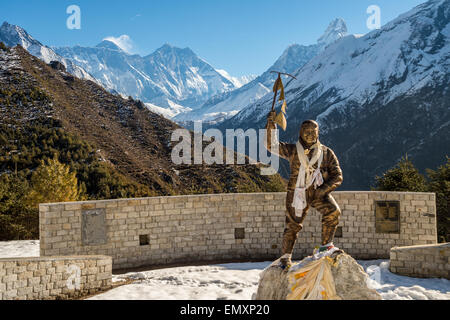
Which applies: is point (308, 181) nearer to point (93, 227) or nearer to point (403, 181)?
point (93, 227)

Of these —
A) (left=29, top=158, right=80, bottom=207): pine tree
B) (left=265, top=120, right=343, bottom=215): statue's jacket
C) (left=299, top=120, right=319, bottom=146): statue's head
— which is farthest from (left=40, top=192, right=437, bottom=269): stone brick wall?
(left=29, top=158, right=80, bottom=207): pine tree

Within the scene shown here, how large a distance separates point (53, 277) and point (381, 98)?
120868 millimetres

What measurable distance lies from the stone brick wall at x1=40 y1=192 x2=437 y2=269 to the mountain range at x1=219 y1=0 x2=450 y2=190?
238ft

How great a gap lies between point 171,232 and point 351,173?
82.3 m

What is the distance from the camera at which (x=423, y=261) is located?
7637 millimetres

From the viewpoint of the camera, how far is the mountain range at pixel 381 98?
8550cm

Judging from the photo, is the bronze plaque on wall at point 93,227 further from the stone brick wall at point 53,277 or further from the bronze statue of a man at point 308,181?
the bronze statue of a man at point 308,181

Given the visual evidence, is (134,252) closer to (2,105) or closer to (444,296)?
(444,296)

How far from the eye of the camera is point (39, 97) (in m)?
41.7

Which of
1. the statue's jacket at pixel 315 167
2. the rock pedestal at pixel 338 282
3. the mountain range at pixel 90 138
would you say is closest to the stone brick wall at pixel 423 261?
the rock pedestal at pixel 338 282

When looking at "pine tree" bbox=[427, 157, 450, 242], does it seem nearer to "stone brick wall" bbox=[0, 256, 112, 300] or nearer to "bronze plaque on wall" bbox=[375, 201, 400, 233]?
"bronze plaque on wall" bbox=[375, 201, 400, 233]

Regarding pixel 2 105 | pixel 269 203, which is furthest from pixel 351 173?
pixel 269 203

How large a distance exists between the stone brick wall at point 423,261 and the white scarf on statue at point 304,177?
4089mm

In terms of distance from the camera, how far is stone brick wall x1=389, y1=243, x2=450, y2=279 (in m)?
7.46
